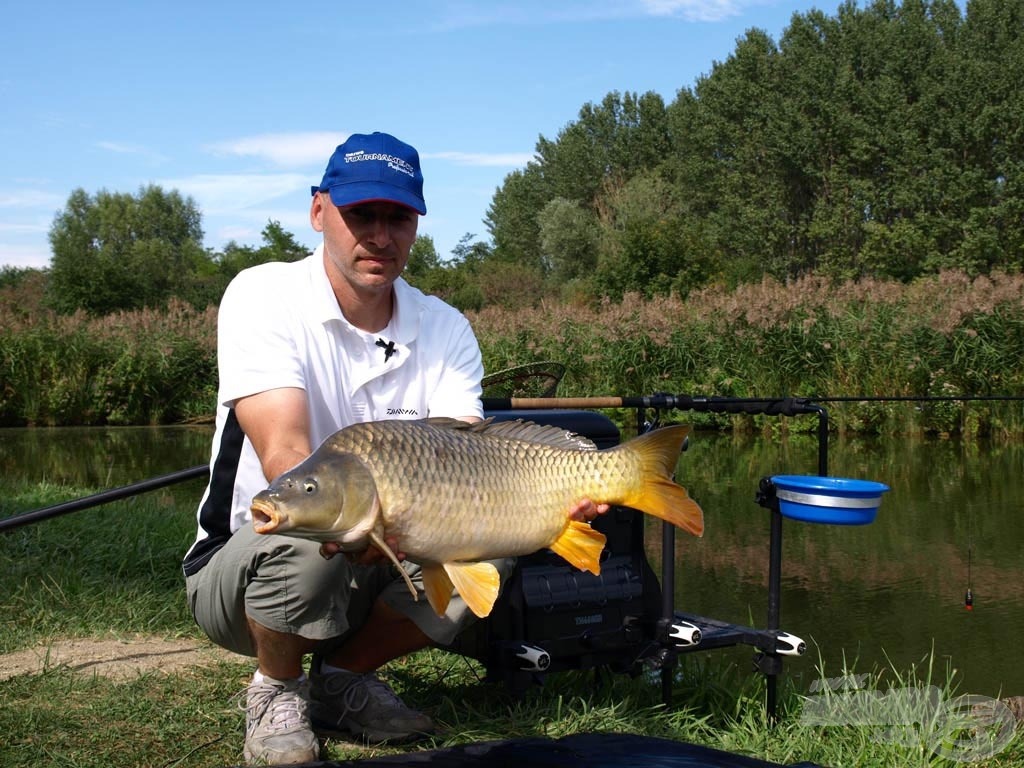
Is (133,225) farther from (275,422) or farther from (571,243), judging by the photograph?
(275,422)

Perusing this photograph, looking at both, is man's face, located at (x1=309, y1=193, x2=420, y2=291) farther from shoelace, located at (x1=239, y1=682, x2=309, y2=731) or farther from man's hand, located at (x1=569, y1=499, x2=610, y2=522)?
shoelace, located at (x1=239, y1=682, x2=309, y2=731)

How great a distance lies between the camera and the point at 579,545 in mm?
1802

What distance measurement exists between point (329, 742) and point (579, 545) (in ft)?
2.59

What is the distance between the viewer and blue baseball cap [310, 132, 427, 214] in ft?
7.03

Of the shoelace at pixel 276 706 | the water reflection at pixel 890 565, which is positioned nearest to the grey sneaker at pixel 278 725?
the shoelace at pixel 276 706

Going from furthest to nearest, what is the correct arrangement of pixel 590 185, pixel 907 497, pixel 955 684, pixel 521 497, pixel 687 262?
pixel 590 185 → pixel 687 262 → pixel 907 497 → pixel 955 684 → pixel 521 497

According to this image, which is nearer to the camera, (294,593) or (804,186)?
(294,593)

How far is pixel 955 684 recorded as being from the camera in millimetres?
3236

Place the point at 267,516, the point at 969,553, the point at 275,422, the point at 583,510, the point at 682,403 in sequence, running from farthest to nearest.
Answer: the point at 969,553 < the point at 682,403 < the point at 275,422 < the point at 583,510 < the point at 267,516

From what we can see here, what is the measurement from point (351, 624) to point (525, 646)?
0.35 meters

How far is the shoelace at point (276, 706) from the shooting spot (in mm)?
2080

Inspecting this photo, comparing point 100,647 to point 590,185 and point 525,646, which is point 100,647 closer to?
point 525,646

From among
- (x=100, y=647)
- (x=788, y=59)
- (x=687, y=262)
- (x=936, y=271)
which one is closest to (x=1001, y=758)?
(x=100, y=647)

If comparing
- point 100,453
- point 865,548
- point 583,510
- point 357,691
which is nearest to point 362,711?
point 357,691
